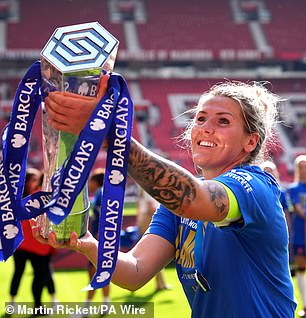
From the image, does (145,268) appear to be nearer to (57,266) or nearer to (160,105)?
(57,266)

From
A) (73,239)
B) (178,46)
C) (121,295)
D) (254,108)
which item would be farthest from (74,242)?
(178,46)

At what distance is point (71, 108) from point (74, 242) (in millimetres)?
508

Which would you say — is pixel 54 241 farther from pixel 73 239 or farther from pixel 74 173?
pixel 74 173

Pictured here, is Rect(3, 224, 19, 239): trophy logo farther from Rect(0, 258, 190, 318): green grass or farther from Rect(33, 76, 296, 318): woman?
Rect(0, 258, 190, 318): green grass

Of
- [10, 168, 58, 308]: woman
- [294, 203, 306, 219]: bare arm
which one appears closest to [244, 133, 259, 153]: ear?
[10, 168, 58, 308]: woman

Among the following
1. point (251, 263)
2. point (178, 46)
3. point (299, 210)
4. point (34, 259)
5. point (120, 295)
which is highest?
point (178, 46)

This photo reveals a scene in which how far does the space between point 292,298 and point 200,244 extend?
39cm

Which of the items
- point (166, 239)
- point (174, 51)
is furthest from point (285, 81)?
point (166, 239)

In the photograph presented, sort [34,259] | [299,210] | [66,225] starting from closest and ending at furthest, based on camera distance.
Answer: [66,225]
[34,259]
[299,210]

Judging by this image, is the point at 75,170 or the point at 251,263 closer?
the point at 75,170

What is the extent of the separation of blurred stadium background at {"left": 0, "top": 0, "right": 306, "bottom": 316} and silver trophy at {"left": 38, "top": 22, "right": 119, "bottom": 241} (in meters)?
23.5

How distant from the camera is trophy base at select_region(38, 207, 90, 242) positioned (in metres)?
2.08

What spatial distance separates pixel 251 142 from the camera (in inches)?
98.7

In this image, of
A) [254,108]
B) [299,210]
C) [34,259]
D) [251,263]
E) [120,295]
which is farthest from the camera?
[120,295]
